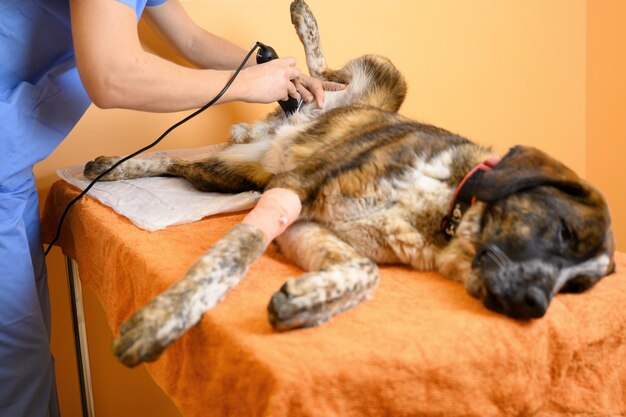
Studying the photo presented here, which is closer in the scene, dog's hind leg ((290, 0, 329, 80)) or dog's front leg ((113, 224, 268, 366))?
dog's front leg ((113, 224, 268, 366))

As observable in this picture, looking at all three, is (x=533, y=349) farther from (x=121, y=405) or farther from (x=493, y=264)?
(x=121, y=405)

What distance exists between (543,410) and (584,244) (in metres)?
0.30

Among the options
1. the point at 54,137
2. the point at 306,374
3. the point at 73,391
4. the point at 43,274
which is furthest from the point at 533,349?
the point at 73,391

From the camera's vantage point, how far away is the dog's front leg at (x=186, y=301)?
879 mm

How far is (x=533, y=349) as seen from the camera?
93 cm

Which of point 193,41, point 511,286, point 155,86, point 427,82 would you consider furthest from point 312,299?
point 427,82

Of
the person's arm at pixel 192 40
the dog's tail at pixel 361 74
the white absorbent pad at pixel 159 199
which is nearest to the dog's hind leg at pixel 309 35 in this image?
the dog's tail at pixel 361 74

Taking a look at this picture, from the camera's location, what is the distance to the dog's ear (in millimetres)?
1086

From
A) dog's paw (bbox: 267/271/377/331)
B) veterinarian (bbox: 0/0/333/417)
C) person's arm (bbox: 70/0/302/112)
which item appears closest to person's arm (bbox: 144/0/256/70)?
veterinarian (bbox: 0/0/333/417)

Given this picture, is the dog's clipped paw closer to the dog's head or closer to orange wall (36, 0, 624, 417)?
the dog's head

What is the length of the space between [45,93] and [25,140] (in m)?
0.12

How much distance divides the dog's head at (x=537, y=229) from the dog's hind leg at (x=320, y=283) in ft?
0.68

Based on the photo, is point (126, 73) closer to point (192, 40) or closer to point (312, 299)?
point (312, 299)

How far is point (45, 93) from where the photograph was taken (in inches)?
57.9
